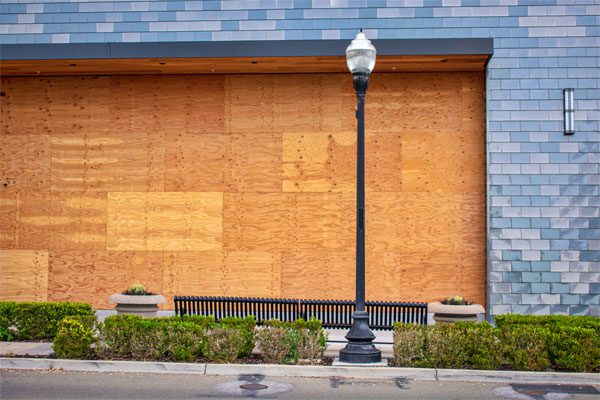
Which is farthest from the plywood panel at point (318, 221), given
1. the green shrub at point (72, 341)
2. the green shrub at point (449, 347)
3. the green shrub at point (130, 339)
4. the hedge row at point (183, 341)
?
the green shrub at point (72, 341)

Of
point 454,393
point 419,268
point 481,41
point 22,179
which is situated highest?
point 481,41

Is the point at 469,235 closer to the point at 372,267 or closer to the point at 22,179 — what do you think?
the point at 372,267

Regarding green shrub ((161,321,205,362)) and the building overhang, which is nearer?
green shrub ((161,321,205,362))

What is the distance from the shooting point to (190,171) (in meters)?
18.6

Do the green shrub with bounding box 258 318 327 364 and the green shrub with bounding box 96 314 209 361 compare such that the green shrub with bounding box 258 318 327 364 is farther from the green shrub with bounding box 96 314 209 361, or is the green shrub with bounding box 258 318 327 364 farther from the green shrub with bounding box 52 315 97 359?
the green shrub with bounding box 52 315 97 359

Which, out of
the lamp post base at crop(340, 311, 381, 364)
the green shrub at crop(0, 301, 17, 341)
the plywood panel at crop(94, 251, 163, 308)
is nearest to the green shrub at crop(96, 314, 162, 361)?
the green shrub at crop(0, 301, 17, 341)

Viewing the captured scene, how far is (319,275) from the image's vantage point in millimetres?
18172

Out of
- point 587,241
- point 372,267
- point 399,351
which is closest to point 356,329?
point 399,351

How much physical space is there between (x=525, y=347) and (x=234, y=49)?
31.5 ft

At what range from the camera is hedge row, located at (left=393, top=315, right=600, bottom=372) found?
36.8 ft

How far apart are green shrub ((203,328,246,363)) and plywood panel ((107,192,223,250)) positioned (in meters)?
6.77

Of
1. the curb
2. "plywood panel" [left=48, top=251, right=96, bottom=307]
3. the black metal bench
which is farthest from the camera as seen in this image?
"plywood panel" [left=48, top=251, right=96, bottom=307]

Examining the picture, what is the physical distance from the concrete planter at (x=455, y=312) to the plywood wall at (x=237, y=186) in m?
3.72

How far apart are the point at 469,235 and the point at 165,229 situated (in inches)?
293
